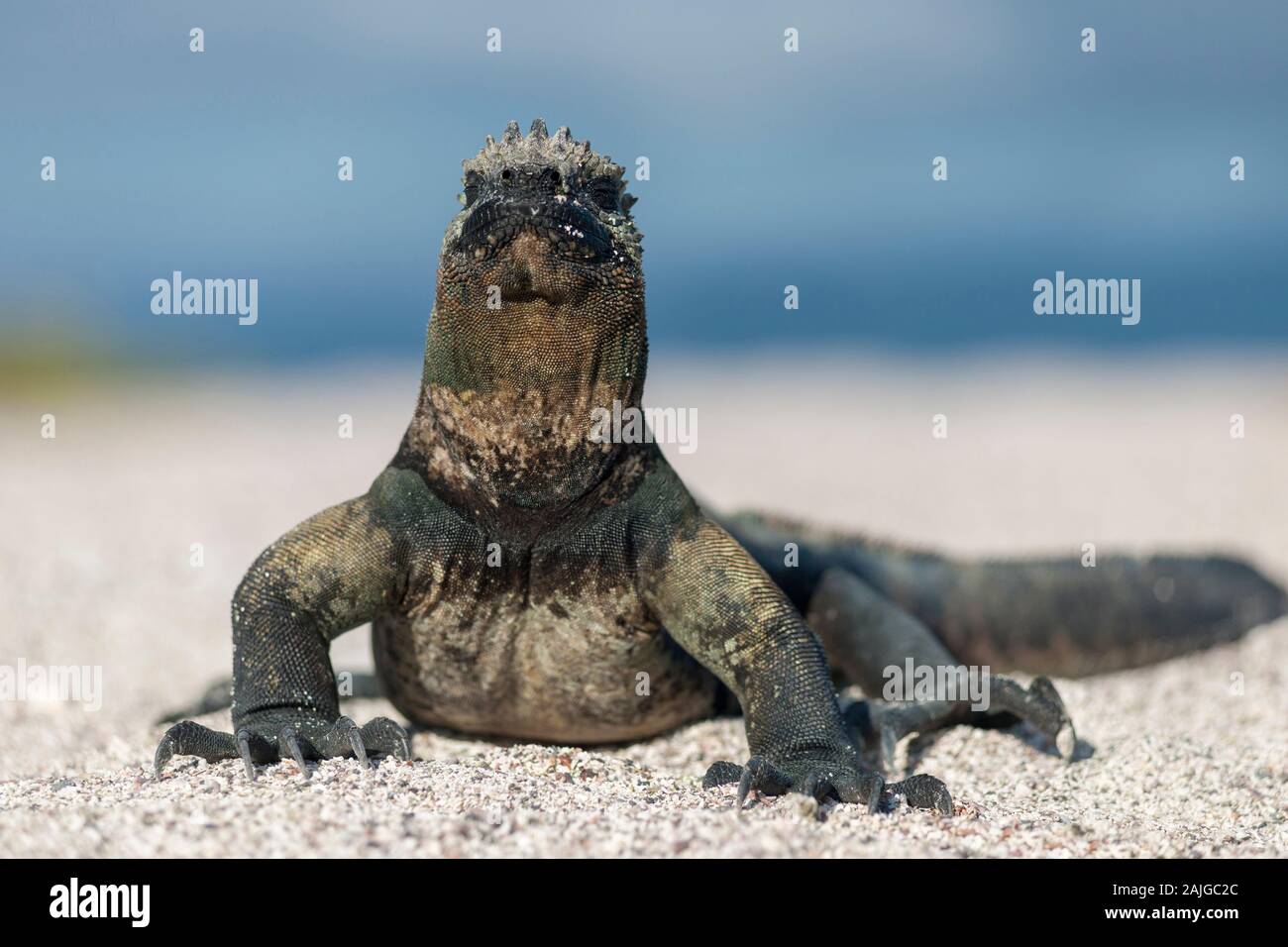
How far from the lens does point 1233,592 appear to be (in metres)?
8.88

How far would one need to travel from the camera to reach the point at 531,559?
219 inches

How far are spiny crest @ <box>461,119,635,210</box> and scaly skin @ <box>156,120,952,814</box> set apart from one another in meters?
0.01

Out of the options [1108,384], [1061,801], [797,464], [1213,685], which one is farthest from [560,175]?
[1108,384]

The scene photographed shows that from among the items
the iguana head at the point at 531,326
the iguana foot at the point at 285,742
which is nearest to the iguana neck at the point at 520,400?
the iguana head at the point at 531,326

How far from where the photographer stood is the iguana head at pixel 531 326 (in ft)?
16.3

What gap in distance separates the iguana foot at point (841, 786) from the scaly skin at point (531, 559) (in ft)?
0.04

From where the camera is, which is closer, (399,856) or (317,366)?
(399,856)

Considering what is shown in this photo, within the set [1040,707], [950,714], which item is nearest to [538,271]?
[950,714]

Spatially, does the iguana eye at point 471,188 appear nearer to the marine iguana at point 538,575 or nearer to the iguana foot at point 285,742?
the marine iguana at point 538,575

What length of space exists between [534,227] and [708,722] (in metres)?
2.63

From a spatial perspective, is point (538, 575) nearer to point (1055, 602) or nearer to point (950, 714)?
point (950, 714)

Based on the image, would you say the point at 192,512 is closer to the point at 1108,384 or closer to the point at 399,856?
the point at 399,856

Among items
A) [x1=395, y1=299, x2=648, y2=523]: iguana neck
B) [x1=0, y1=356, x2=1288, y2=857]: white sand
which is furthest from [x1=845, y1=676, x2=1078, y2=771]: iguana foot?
[x1=395, y1=299, x2=648, y2=523]: iguana neck
